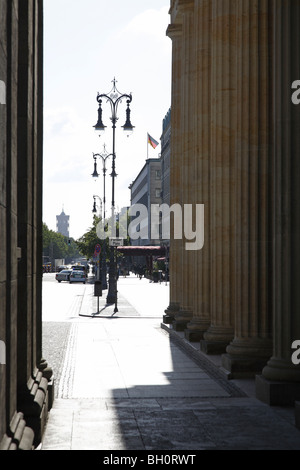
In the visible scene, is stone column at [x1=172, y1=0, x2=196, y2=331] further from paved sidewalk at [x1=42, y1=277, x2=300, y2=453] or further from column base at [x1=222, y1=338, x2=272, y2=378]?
column base at [x1=222, y1=338, x2=272, y2=378]

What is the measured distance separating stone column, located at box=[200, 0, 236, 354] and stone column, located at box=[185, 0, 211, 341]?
8.78ft

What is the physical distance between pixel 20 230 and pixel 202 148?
12.3 metres

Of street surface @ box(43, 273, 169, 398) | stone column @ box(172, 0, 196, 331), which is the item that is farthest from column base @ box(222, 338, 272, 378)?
stone column @ box(172, 0, 196, 331)

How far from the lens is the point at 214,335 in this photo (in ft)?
58.1

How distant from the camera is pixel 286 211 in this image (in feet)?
39.0

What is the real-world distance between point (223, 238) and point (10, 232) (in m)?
10.9

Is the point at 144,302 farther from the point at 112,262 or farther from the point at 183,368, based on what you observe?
the point at 183,368

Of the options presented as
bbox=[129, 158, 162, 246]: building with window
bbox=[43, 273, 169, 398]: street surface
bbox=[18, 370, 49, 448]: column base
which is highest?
bbox=[129, 158, 162, 246]: building with window

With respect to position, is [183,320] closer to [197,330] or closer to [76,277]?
[197,330]

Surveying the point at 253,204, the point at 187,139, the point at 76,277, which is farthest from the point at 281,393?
the point at 76,277

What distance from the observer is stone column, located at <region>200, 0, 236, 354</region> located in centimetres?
1766

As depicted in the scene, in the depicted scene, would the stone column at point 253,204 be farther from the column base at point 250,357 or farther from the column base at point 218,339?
the column base at point 218,339

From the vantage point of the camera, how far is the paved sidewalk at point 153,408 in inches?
383

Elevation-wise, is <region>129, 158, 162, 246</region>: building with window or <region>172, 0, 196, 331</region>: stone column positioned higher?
<region>129, 158, 162, 246</region>: building with window
